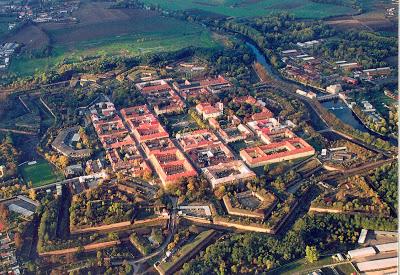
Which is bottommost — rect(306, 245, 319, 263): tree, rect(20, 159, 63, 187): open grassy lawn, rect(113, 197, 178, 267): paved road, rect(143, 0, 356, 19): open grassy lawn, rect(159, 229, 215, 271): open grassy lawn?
rect(20, 159, 63, 187): open grassy lawn

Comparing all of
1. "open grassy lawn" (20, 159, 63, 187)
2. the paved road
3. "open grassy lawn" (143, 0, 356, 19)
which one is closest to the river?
the paved road

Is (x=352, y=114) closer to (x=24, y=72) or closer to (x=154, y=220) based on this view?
(x=154, y=220)

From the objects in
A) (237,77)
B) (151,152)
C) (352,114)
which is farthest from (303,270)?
(237,77)

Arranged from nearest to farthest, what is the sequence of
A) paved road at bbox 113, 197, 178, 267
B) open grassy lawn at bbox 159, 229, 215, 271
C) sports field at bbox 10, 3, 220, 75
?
1. open grassy lawn at bbox 159, 229, 215, 271
2. paved road at bbox 113, 197, 178, 267
3. sports field at bbox 10, 3, 220, 75

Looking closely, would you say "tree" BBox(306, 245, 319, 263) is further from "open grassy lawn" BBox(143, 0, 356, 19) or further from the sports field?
"open grassy lawn" BBox(143, 0, 356, 19)

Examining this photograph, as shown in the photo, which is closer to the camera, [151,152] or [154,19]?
[151,152]

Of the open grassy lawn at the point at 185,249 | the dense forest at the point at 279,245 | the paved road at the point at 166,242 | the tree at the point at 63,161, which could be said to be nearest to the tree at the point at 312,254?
the dense forest at the point at 279,245

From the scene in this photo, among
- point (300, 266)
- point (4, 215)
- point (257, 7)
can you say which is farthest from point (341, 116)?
point (257, 7)

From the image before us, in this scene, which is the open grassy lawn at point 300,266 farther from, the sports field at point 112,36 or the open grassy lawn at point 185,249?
the sports field at point 112,36
